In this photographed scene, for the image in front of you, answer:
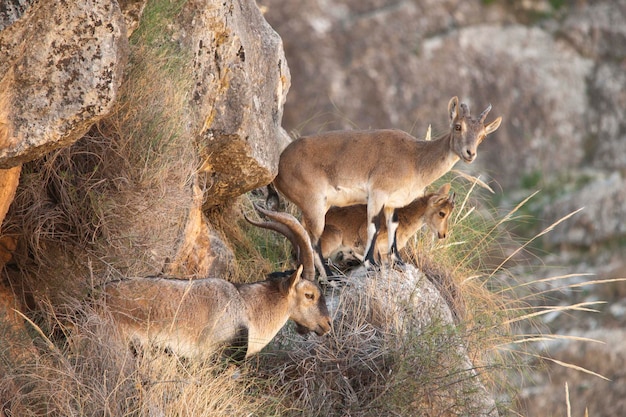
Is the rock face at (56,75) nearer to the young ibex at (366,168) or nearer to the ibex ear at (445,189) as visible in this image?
the young ibex at (366,168)

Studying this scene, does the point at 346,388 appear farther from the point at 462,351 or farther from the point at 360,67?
the point at 360,67

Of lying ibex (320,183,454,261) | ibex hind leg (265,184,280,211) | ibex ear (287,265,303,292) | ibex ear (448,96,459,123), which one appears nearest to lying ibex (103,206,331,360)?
ibex ear (287,265,303,292)

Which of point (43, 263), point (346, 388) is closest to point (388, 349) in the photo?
point (346, 388)

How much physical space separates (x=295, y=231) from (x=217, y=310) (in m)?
1.21

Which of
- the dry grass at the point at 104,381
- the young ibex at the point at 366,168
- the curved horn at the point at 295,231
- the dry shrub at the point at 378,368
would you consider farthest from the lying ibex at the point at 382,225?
the dry grass at the point at 104,381

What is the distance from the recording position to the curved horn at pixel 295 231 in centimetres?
995

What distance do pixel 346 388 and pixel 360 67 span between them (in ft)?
58.8

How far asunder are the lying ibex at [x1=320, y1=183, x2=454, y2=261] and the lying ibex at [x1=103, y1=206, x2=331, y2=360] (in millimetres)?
1864

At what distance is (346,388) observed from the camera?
990cm

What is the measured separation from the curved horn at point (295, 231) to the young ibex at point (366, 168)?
146 cm

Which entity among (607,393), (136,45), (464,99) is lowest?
(607,393)

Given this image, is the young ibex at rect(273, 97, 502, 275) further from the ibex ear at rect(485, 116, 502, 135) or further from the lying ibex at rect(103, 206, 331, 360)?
the lying ibex at rect(103, 206, 331, 360)

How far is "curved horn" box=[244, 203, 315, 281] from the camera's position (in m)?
9.95

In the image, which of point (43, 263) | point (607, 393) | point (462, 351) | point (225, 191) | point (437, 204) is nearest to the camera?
point (43, 263)
